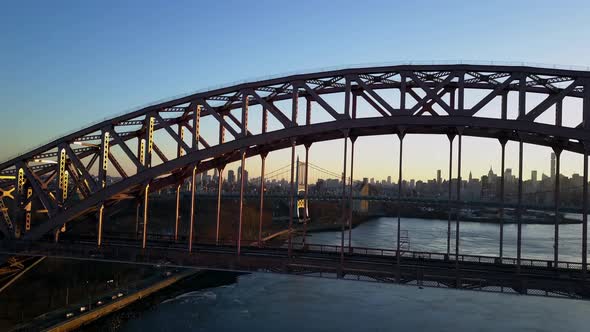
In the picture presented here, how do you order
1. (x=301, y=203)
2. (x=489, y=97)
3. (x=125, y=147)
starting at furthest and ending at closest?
(x=301, y=203)
(x=125, y=147)
(x=489, y=97)

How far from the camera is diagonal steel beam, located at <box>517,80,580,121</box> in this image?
19.9 meters

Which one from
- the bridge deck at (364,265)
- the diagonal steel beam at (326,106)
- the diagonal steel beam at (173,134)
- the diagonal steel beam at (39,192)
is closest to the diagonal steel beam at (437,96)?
the diagonal steel beam at (326,106)

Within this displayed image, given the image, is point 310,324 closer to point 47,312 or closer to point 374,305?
point 374,305

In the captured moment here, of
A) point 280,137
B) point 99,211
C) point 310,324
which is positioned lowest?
point 310,324

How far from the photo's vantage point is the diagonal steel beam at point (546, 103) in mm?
19859

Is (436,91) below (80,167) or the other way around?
the other way around

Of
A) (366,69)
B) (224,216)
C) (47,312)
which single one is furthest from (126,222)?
(366,69)

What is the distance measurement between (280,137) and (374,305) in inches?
725

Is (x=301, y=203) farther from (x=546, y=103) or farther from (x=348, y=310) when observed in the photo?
(x=546, y=103)

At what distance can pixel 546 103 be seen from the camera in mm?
20109

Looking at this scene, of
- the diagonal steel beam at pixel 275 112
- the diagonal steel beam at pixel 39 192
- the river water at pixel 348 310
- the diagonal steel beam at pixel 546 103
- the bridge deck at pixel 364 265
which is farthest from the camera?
the river water at pixel 348 310

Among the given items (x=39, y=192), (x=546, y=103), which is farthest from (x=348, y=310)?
(x=39, y=192)

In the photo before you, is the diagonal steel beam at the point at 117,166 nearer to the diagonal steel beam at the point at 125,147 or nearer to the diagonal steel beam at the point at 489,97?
the diagonal steel beam at the point at 125,147

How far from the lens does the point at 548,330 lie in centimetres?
2883
